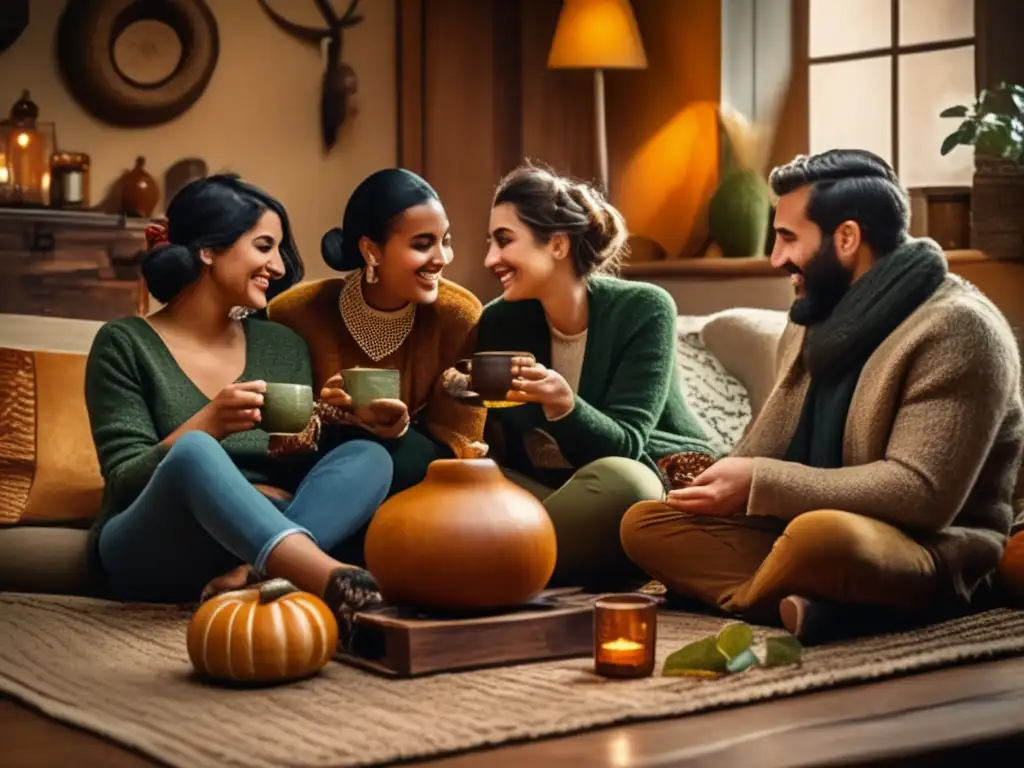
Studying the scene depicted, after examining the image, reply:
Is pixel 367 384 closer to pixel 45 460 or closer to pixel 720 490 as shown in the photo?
pixel 720 490

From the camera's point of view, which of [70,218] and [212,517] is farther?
[70,218]

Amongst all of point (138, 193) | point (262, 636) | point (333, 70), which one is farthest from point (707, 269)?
point (262, 636)

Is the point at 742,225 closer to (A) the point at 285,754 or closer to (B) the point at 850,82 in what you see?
(B) the point at 850,82

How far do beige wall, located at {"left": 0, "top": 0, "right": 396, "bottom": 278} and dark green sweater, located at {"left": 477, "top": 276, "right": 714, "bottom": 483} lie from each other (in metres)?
2.36

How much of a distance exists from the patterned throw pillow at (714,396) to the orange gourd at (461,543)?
4.30 feet

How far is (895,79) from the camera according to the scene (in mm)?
5000

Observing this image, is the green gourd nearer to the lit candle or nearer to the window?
the window

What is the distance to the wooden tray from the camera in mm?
2418

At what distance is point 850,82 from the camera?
514 centimetres

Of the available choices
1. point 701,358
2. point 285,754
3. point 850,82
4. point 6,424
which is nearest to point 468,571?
point 285,754

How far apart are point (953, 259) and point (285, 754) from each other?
9.78 feet

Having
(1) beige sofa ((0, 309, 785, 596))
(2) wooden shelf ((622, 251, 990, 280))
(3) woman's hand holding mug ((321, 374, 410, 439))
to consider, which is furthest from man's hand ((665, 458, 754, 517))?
(2) wooden shelf ((622, 251, 990, 280))

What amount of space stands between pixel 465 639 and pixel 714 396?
158cm

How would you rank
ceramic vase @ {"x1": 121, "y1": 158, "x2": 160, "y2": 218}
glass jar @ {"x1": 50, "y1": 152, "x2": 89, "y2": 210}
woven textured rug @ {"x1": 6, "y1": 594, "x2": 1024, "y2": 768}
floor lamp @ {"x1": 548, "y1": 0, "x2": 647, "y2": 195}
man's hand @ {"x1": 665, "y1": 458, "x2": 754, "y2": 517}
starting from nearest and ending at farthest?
woven textured rug @ {"x1": 6, "y1": 594, "x2": 1024, "y2": 768} → man's hand @ {"x1": 665, "y1": 458, "x2": 754, "y2": 517} → glass jar @ {"x1": 50, "y1": 152, "x2": 89, "y2": 210} → ceramic vase @ {"x1": 121, "y1": 158, "x2": 160, "y2": 218} → floor lamp @ {"x1": 548, "y1": 0, "x2": 647, "y2": 195}
